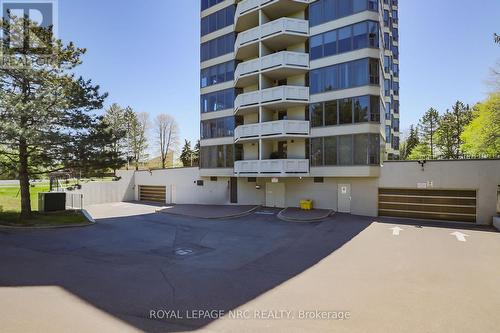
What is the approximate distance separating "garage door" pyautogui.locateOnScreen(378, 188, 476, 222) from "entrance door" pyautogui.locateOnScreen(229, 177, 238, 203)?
1287cm

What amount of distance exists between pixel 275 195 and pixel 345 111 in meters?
9.29

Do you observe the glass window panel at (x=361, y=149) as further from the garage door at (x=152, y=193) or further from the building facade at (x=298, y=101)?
the garage door at (x=152, y=193)

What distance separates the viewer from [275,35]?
23328 millimetres

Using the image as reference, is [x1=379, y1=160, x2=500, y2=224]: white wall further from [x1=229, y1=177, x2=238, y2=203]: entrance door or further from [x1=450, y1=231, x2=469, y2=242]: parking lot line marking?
[x1=229, y1=177, x2=238, y2=203]: entrance door

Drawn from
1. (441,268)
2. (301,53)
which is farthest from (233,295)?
(301,53)

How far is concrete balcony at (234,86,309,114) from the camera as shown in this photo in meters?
22.9

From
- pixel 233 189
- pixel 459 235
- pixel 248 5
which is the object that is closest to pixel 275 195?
pixel 233 189

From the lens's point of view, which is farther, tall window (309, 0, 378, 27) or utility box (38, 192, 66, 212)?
utility box (38, 192, 66, 212)

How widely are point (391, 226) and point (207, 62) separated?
22692mm

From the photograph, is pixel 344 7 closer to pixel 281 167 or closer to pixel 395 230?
pixel 281 167

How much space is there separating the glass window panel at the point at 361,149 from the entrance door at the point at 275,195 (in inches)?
274

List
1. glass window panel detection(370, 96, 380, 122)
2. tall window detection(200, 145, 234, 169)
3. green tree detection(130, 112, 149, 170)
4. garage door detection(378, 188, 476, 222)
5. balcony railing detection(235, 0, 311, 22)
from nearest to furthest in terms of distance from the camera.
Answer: garage door detection(378, 188, 476, 222) → glass window panel detection(370, 96, 380, 122) → balcony railing detection(235, 0, 311, 22) → tall window detection(200, 145, 234, 169) → green tree detection(130, 112, 149, 170)

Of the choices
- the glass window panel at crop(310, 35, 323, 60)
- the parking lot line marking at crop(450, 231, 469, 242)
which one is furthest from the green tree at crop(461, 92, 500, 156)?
the glass window panel at crop(310, 35, 323, 60)

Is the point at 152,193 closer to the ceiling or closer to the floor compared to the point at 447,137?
closer to the floor
